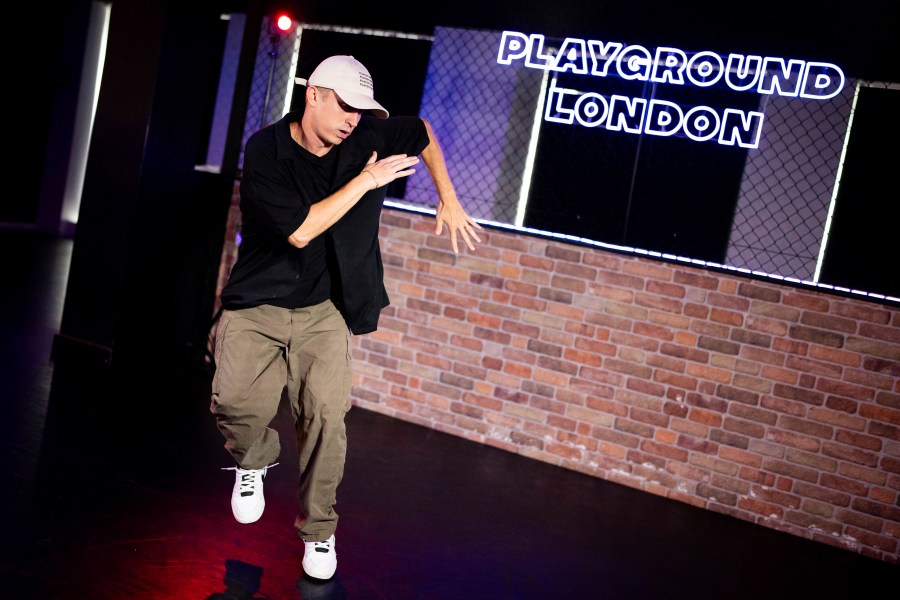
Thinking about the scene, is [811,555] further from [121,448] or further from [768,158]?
[121,448]

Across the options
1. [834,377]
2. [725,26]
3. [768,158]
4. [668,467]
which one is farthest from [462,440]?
[725,26]

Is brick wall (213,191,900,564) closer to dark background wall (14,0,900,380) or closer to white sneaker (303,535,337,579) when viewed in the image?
dark background wall (14,0,900,380)

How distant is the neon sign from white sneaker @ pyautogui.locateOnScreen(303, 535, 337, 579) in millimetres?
2923

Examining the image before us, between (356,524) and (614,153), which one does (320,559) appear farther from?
(614,153)

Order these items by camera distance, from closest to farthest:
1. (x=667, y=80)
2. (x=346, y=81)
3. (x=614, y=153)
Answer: (x=346, y=81) → (x=667, y=80) → (x=614, y=153)

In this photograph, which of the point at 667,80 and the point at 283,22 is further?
the point at 283,22

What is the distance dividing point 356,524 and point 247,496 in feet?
1.67

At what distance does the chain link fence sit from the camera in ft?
15.7

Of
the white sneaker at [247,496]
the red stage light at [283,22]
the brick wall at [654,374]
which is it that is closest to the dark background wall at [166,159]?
the red stage light at [283,22]

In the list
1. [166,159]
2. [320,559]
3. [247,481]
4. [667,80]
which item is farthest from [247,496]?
[667,80]

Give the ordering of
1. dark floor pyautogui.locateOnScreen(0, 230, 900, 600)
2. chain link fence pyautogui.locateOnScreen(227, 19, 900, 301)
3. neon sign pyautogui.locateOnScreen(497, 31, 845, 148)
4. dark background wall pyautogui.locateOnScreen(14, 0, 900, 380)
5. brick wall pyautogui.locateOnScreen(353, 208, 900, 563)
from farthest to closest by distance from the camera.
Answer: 1. dark background wall pyautogui.locateOnScreen(14, 0, 900, 380)
2. chain link fence pyautogui.locateOnScreen(227, 19, 900, 301)
3. neon sign pyautogui.locateOnScreen(497, 31, 845, 148)
4. brick wall pyautogui.locateOnScreen(353, 208, 900, 563)
5. dark floor pyautogui.locateOnScreen(0, 230, 900, 600)

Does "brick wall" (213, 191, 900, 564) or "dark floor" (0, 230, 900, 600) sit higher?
"brick wall" (213, 191, 900, 564)

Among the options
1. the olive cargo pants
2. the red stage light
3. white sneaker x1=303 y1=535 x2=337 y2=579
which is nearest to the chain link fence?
the red stage light

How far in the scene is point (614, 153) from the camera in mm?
5129
